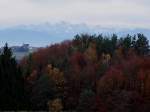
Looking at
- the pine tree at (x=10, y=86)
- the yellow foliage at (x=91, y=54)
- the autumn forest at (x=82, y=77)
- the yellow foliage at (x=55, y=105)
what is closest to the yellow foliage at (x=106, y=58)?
the autumn forest at (x=82, y=77)

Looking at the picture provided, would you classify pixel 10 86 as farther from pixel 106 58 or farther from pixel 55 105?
pixel 106 58

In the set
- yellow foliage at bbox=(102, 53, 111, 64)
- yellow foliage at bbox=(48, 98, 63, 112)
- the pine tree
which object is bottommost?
yellow foliage at bbox=(48, 98, 63, 112)

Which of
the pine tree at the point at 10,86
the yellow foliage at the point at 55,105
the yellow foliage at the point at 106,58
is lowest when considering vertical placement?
the yellow foliage at the point at 55,105

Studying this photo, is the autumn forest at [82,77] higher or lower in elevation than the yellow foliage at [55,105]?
higher

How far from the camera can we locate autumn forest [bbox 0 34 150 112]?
88.6m

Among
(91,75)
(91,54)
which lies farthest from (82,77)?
(91,54)

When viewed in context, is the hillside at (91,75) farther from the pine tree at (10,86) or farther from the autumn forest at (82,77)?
the pine tree at (10,86)

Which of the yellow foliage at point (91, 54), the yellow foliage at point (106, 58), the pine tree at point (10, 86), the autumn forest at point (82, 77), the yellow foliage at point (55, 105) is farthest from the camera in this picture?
the yellow foliage at point (91, 54)

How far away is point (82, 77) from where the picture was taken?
112938 millimetres

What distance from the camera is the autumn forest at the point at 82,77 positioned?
88.6 meters

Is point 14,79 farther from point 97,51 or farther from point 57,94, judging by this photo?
point 97,51

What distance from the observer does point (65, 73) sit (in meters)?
115

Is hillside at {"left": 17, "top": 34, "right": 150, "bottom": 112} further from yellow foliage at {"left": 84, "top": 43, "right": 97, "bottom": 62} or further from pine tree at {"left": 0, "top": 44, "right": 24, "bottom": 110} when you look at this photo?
pine tree at {"left": 0, "top": 44, "right": 24, "bottom": 110}

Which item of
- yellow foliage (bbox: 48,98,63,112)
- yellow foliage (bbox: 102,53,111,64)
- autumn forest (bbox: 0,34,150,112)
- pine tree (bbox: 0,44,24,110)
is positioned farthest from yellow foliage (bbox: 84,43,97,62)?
pine tree (bbox: 0,44,24,110)
